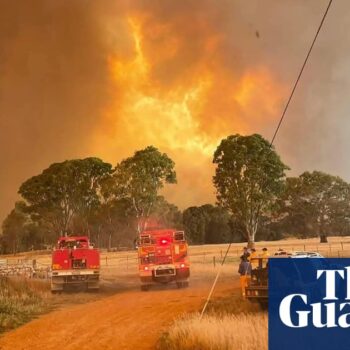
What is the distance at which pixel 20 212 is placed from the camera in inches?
1511

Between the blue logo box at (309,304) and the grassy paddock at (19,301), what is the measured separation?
8.24 m

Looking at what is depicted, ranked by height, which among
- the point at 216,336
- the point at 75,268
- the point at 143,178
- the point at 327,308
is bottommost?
the point at 216,336

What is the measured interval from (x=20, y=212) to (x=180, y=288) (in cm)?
1947

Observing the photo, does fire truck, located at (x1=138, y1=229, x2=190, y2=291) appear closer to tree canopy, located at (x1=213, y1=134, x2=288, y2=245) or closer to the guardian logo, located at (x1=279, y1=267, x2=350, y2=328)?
tree canopy, located at (x1=213, y1=134, x2=288, y2=245)

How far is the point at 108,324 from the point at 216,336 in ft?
15.4

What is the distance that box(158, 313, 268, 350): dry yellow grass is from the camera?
9500 millimetres

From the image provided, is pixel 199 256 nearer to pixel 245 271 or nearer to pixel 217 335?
pixel 245 271

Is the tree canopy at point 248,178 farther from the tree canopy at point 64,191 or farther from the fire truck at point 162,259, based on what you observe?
the fire truck at point 162,259

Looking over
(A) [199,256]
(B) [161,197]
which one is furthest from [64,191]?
(A) [199,256]

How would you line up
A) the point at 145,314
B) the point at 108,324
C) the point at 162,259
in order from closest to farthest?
the point at 108,324 → the point at 145,314 → the point at 162,259

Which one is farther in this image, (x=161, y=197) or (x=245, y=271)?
(x=161, y=197)

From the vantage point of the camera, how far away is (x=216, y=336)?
979cm

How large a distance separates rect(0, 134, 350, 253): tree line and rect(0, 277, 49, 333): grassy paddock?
886 centimetres

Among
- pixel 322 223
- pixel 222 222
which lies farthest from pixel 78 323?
pixel 322 223
